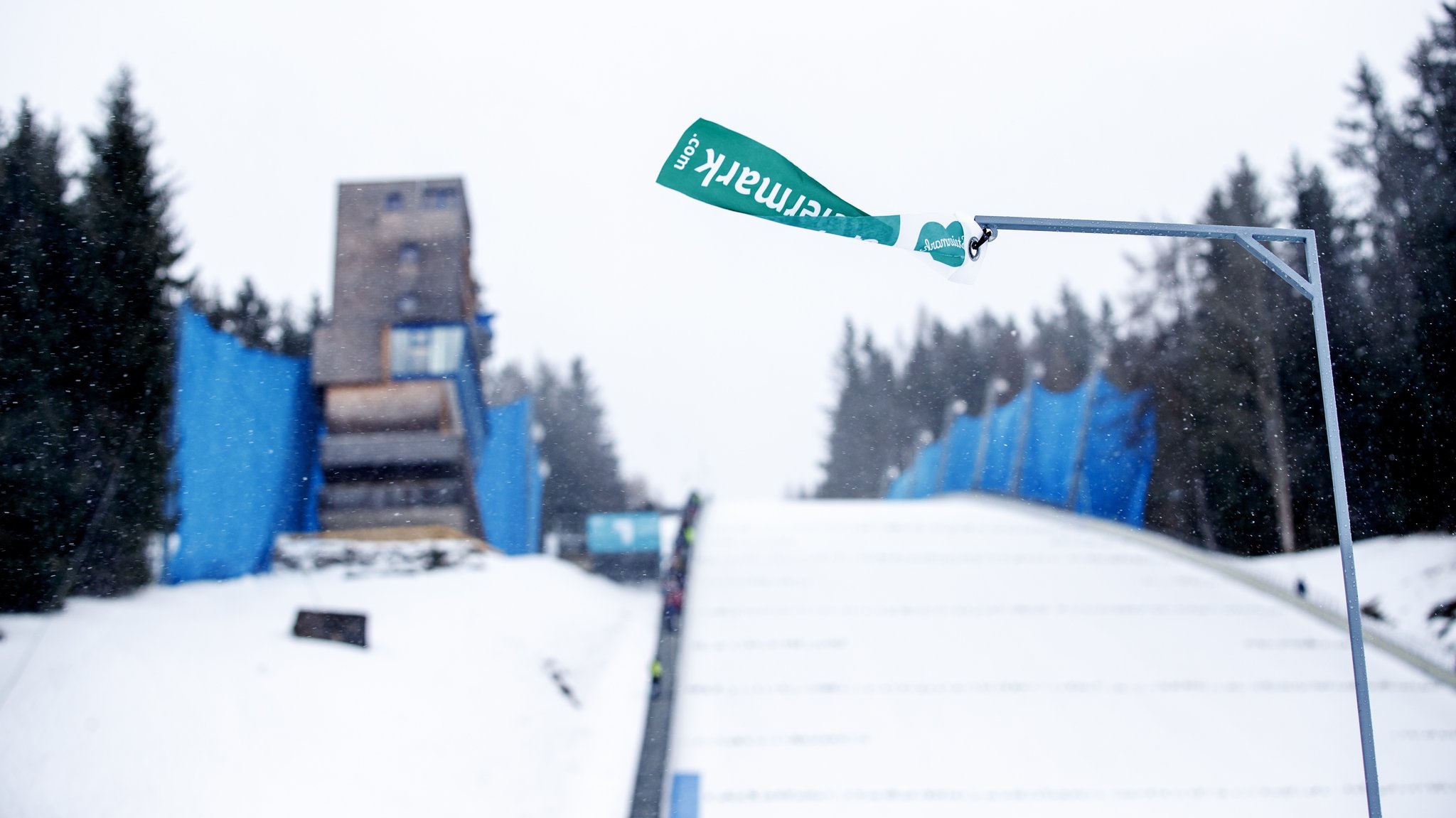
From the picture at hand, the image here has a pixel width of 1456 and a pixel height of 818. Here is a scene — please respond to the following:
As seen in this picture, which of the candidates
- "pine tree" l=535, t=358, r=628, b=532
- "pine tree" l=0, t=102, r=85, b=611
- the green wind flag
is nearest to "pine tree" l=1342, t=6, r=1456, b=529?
the green wind flag

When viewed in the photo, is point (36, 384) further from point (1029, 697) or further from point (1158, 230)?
point (1029, 697)

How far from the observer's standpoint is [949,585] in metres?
13.5

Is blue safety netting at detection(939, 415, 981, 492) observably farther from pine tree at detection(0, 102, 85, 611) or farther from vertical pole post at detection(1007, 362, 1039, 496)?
pine tree at detection(0, 102, 85, 611)

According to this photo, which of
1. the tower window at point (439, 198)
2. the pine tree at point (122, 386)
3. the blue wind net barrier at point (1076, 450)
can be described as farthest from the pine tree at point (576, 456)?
the pine tree at point (122, 386)

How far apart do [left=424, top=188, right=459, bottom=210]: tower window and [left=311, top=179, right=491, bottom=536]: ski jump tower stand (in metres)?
0.02

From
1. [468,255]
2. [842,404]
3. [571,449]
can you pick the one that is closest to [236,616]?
[468,255]

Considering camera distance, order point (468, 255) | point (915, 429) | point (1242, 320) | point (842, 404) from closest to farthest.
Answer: point (468, 255), point (1242, 320), point (915, 429), point (842, 404)

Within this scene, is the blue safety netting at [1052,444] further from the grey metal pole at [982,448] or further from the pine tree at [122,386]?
the pine tree at [122,386]

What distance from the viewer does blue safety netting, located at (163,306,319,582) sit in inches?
413

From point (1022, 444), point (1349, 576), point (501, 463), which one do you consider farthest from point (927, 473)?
point (1349, 576)

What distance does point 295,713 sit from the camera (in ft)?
26.1

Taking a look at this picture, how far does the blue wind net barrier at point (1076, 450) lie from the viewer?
18.8 m

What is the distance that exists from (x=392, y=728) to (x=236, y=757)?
5.24 ft

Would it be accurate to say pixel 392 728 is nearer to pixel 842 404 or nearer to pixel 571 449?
pixel 571 449
